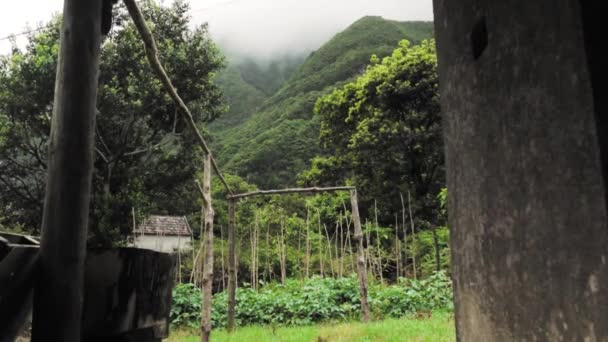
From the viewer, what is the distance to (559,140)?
4.22 feet

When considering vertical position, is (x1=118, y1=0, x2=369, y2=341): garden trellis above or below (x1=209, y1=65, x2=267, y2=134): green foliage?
below

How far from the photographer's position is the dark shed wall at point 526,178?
121 cm

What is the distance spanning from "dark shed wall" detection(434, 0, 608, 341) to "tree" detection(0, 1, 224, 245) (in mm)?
9657

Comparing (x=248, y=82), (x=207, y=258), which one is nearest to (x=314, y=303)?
(x=207, y=258)

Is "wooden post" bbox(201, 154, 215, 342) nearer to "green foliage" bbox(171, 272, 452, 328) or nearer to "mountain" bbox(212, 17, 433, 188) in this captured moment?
"green foliage" bbox(171, 272, 452, 328)

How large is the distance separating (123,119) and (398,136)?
9.57 metres

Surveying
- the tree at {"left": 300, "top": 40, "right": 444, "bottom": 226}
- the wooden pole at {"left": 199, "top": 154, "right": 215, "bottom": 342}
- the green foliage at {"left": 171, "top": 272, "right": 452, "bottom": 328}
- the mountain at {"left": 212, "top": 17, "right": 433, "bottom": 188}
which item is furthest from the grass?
the mountain at {"left": 212, "top": 17, "right": 433, "bottom": 188}

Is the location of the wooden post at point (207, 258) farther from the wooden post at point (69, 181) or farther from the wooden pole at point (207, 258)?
the wooden post at point (69, 181)

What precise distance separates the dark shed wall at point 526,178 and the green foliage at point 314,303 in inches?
291

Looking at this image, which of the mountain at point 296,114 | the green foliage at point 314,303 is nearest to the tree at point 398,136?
the mountain at point 296,114

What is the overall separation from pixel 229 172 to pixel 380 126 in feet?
36.8

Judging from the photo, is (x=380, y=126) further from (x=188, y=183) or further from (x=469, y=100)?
(x=469, y=100)

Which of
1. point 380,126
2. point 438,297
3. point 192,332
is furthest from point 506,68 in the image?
point 380,126

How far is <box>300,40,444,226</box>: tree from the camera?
665 inches
